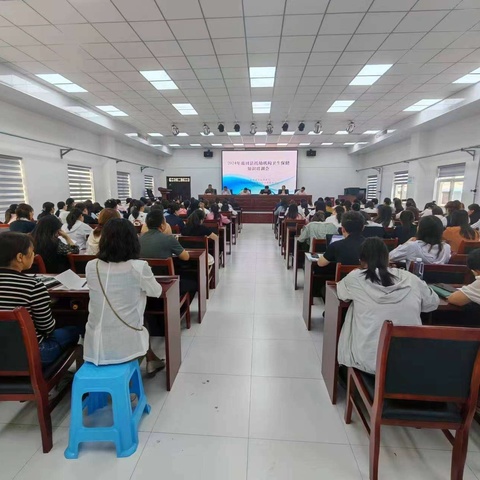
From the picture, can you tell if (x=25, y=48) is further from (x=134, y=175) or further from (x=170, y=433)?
(x=134, y=175)

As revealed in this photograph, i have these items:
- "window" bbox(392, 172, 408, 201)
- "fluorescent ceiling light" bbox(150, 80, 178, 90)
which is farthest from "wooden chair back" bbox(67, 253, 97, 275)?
"window" bbox(392, 172, 408, 201)

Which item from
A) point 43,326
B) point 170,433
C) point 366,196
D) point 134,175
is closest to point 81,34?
point 43,326

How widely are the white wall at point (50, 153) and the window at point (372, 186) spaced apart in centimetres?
1131

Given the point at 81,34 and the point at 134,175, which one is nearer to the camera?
the point at 81,34

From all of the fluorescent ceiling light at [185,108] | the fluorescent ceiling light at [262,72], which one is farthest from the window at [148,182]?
the fluorescent ceiling light at [262,72]

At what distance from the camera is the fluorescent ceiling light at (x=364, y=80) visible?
5.42 metres

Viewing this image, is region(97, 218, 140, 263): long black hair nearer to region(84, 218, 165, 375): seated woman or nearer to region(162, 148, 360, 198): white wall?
region(84, 218, 165, 375): seated woman

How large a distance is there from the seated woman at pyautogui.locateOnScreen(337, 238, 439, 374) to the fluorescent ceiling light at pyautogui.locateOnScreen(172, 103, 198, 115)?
6.82 metres

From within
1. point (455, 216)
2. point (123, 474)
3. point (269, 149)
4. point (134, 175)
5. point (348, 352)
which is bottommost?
point (123, 474)

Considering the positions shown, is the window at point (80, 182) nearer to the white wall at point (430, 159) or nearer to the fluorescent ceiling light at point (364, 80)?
the fluorescent ceiling light at point (364, 80)

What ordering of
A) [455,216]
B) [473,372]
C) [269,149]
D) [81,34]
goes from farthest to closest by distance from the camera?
1. [269,149]
2. [81,34]
3. [455,216]
4. [473,372]

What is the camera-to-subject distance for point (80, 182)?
857cm

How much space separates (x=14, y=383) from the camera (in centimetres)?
152

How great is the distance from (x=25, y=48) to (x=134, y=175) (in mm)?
8088
